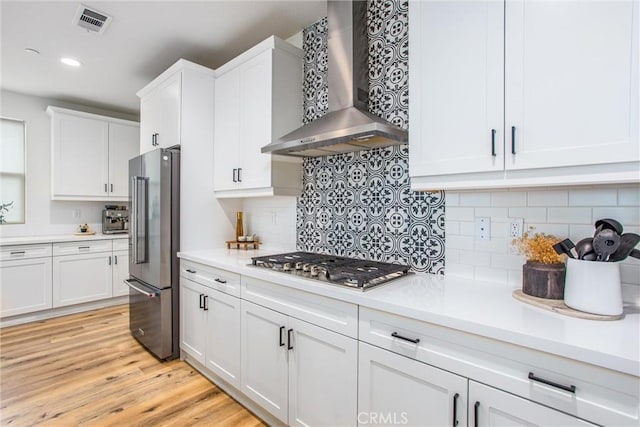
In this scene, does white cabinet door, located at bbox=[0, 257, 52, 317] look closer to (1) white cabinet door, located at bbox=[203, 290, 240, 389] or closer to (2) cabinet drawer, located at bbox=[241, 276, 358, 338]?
(1) white cabinet door, located at bbox=[203, 290, 240, 389]

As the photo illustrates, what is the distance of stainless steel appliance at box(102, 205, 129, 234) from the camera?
14.2 ft

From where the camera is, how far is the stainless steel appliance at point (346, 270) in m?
1.50

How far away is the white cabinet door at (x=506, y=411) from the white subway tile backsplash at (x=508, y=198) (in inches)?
34.3

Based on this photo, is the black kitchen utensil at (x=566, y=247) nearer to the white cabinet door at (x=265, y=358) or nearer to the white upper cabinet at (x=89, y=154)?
the white cabinet door at (x=265, y=358)

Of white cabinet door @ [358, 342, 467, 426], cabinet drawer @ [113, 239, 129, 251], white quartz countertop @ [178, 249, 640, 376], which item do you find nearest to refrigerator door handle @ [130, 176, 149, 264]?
white quartz countertop @ [178, 249, 640, 376]

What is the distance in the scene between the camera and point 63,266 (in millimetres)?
3715

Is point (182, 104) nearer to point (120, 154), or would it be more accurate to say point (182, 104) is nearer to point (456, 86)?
point (456, 86)

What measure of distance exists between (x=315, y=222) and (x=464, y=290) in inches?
49.3

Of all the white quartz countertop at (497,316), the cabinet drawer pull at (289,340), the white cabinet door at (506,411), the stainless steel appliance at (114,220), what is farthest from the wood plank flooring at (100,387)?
the stainless steel appliance at (114,220)

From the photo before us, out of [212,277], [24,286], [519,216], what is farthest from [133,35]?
[519,216]

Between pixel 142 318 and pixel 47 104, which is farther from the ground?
pixel 47 104

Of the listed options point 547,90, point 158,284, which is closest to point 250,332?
point 158,284

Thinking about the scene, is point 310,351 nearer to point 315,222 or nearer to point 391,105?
point 315,222

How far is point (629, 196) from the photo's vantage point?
126cm
